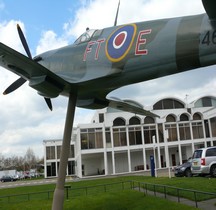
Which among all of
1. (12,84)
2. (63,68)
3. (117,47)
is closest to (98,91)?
(63,68)

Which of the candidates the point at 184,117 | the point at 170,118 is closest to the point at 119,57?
the point at 170,118

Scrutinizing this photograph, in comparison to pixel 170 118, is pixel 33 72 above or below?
below

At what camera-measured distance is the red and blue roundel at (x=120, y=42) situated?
8.42 m

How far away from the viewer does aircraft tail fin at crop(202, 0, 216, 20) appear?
20.0ft

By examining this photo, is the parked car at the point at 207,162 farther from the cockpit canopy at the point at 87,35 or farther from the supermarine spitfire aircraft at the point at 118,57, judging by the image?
the cockpit canopy at the point at 87,35

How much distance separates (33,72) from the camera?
29.3 feet

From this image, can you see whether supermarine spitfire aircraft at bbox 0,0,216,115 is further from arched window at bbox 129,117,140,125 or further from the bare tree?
the bare tree

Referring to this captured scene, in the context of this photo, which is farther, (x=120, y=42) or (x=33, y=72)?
(x=33, y=72)

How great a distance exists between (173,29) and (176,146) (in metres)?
45.5

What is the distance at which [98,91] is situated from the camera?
33.7ft

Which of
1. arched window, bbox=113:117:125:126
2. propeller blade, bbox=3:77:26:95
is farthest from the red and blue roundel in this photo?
arched window, bbox=113:117:125:126

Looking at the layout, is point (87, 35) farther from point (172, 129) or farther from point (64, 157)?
point (172, 129)

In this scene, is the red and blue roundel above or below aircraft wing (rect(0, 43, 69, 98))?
above

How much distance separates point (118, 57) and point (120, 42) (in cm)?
45
